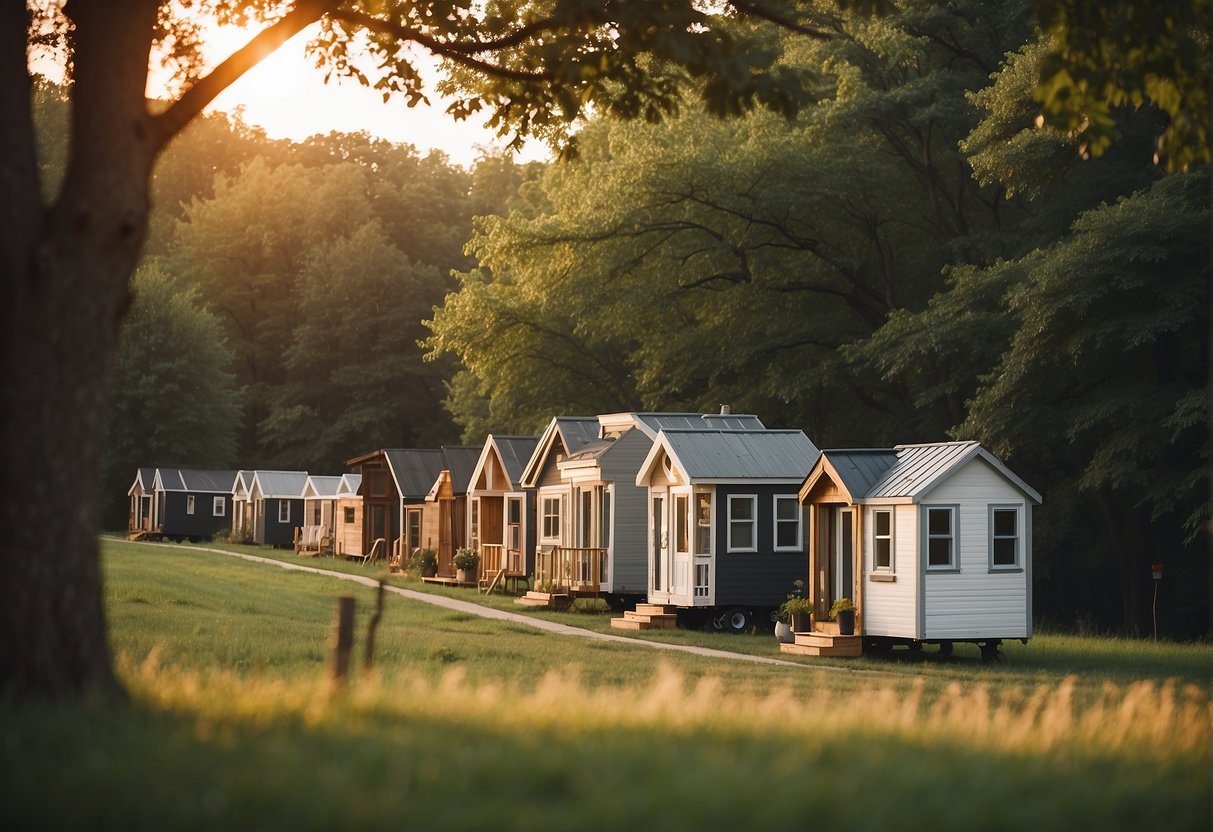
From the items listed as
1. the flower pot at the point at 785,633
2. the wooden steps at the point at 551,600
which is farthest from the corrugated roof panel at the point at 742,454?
the wooden steps at the point at 551,600

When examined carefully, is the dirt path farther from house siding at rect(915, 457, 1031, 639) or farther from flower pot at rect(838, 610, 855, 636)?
house siding at rect(915, 457, 1031, 639)

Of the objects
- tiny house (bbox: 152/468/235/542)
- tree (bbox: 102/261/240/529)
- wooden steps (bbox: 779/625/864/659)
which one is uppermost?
tree (bbox: 102/261/240/529)

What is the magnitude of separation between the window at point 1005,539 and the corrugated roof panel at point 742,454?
20.0ft

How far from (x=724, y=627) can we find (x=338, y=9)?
20.7 metres

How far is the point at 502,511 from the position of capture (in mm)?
46375

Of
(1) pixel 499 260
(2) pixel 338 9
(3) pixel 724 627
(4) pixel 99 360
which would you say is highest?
(1) pixel 499 260

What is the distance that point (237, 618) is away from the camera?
87.3 ft

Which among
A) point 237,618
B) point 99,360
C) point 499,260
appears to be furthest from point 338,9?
point 499,260

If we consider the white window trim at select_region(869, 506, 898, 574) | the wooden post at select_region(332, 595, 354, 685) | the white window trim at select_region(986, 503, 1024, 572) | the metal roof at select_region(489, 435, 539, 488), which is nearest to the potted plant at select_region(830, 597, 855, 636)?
the white window trim at select_region(869, 506, 898, 574)

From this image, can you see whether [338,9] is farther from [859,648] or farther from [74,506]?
[859,648]

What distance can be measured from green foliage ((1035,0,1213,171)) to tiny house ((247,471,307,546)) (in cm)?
6058

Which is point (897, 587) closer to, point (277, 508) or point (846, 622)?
point (846, 622)

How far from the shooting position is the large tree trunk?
9836 millimetres

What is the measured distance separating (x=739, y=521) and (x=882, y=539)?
5734 mm
